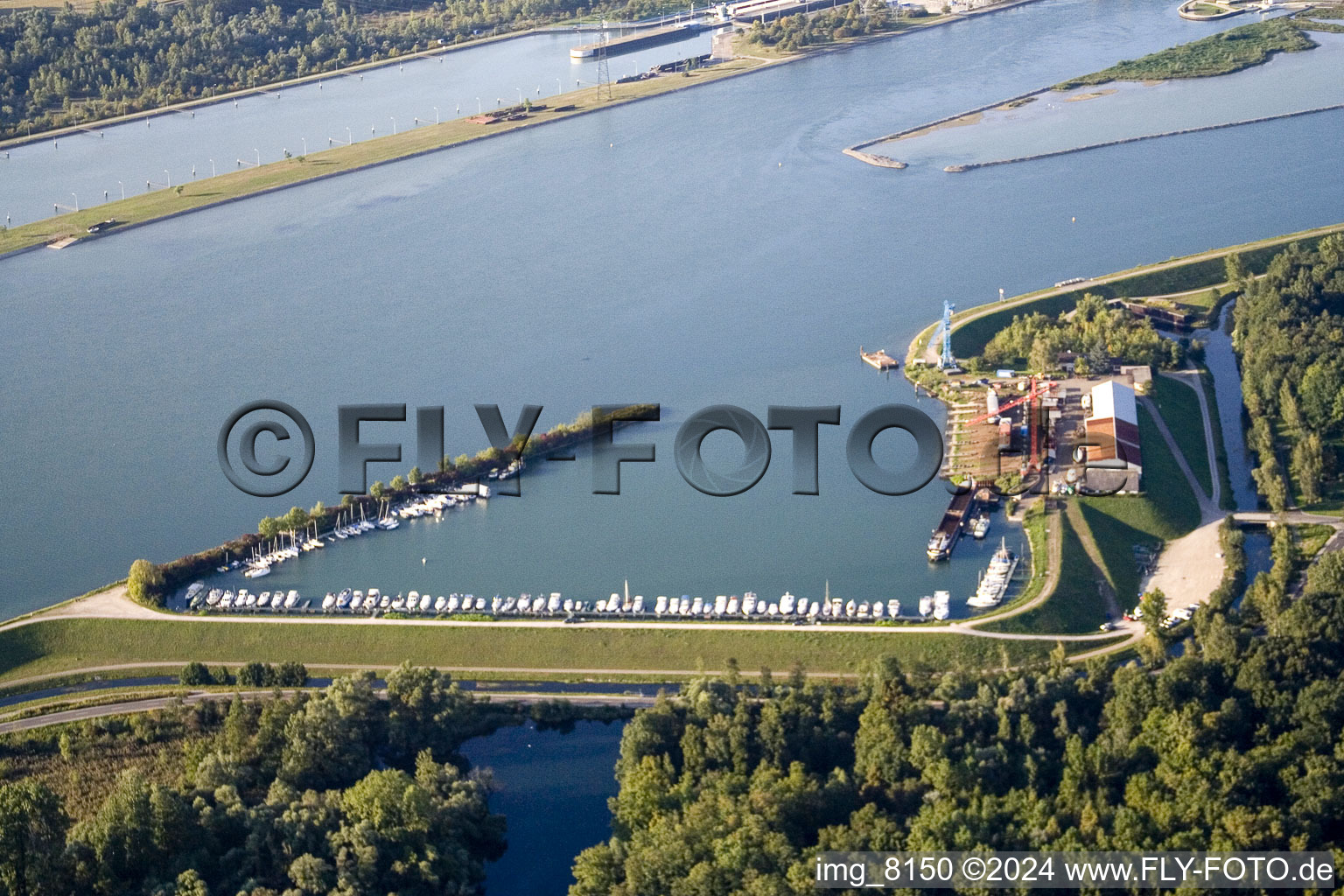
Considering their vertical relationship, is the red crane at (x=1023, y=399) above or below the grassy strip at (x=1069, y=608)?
above

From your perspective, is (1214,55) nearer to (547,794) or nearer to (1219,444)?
(1219,444)

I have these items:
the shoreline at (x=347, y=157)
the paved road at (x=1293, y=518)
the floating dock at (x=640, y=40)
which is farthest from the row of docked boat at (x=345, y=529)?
the floating dock at (x=640, y=40)

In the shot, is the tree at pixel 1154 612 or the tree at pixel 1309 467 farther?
the tree at pixel 1309 467

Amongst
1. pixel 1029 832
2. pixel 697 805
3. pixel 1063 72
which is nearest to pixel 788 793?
pixel 697 805

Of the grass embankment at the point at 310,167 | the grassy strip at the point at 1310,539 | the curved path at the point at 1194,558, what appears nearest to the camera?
the curved path at the point at 1194,558

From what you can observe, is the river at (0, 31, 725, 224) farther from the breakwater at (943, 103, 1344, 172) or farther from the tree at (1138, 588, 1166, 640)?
the tree at (1138, 588, 1166, 640)

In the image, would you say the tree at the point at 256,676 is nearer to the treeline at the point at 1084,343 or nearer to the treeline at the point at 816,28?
the treeline at the point at 1084,343

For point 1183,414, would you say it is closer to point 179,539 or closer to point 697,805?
point 697,805

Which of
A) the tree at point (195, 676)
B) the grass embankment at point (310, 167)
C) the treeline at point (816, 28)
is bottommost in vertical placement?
the tree at point (195, 676)
